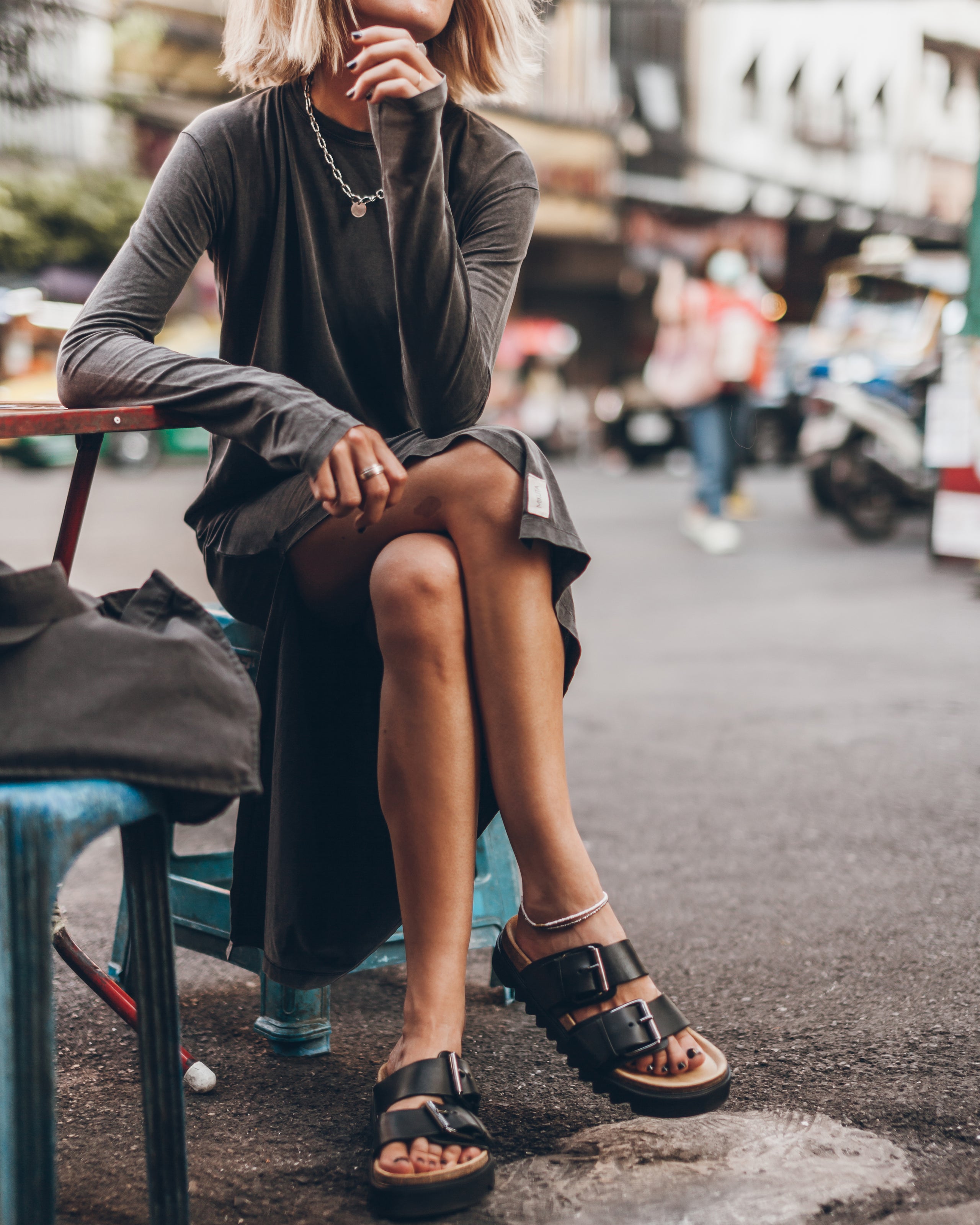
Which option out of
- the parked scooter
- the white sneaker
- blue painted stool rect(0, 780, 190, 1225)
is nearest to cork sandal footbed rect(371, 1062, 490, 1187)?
blue painted stool rect(0, 780, 190, 1225)

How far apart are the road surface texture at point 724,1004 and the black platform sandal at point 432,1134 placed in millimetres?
39

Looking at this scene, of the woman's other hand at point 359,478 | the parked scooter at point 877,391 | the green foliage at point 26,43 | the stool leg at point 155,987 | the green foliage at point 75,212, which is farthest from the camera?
the green foliage at point 75,212

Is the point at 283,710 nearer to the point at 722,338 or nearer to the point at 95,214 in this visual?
the point at 722,338

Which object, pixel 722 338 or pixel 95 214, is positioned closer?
pixel 722 338

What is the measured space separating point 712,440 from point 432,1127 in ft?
23.4

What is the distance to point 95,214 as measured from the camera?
58.5 ft

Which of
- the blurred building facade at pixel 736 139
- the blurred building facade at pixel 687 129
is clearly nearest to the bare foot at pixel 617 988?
the blurred building facade at pixel 687 129

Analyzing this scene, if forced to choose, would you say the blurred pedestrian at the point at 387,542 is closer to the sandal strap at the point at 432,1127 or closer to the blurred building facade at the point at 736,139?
the sandal strap at the point at 432,1127

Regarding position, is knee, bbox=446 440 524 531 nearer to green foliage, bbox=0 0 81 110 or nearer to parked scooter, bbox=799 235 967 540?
green foliage, bbox=0 0 81 110

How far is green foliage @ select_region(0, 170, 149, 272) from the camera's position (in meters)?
17.5

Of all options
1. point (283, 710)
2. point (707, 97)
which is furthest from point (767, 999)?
point (707, 97)

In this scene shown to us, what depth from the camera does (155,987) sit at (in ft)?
4.26

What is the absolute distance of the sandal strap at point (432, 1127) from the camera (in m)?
1.50

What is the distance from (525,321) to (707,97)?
278 inches
